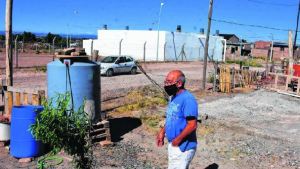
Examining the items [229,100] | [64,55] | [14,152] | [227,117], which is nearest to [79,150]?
[14,152]

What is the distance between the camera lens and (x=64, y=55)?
8516 millimetres

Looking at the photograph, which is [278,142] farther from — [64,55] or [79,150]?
[79,150]

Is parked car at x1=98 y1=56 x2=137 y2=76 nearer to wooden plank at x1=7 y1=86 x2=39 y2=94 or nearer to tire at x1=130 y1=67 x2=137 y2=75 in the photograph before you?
tire at x1=130 y1=67 x2=137 y2=75

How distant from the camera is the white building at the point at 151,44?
4741 cm

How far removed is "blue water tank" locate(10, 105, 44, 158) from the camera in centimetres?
752

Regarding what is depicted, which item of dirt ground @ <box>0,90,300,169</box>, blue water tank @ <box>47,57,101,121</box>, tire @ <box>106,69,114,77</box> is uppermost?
blue water tank @ <box>47,57,101,121</box>

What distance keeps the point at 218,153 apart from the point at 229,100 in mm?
7724

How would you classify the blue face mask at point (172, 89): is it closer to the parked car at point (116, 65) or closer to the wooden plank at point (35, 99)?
the wooden plank at point (35, 99)

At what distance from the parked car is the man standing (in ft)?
63.6

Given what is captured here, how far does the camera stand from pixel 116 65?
25.5 meters

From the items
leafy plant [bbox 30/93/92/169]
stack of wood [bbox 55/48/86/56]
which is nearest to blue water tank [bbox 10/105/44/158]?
stack of wood [bbox 55/48/86/56]

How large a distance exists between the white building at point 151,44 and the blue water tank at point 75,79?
118ft

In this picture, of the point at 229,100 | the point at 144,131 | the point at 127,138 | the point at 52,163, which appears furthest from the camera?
the point at 229,100

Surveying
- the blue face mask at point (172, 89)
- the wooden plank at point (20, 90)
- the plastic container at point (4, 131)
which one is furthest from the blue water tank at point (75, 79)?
the blue face mask at point (172, 89)
